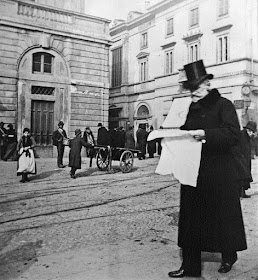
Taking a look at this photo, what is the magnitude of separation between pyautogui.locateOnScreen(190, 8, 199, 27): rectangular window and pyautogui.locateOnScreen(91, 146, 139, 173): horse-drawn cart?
15.0 feet

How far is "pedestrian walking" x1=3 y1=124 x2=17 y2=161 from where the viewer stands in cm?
1495

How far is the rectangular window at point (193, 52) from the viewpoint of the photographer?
9398 millimetres

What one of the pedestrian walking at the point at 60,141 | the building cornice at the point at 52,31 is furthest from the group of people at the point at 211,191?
the building cornice at the point at 52,31

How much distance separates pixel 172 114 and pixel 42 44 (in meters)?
15.1

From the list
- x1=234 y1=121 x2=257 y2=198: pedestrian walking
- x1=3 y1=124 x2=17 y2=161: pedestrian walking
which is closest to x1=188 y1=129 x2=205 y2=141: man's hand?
x1=234 y1=121 x2=257 y2=198: pedestrian walking

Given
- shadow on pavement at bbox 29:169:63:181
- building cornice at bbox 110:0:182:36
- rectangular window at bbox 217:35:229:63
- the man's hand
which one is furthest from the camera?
building cornice at bbox 110:0:182:36

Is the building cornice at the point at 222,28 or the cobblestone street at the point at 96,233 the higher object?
the building cornice at the point at 222,28

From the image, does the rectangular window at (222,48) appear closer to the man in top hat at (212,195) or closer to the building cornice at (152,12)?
the building cornice at (152,12)

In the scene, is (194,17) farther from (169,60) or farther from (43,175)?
(43,175)

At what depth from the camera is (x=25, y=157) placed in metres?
9.09

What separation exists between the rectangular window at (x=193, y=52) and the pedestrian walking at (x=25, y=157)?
511cm

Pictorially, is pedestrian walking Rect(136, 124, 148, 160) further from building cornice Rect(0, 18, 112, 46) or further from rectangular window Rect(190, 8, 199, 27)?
rectangular window Rect(190, 8, 199, 27)

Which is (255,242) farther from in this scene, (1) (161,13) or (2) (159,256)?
(1) (161,13)

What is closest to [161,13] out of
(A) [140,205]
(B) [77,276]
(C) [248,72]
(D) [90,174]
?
(C) [248,72]
